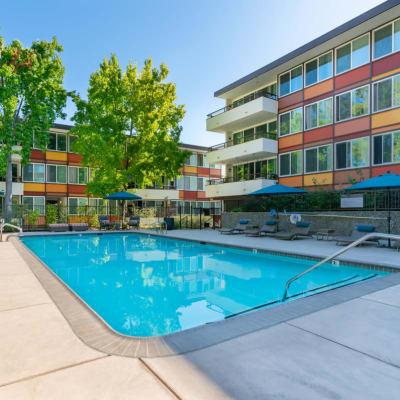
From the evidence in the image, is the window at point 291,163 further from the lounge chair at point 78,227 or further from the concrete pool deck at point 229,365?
the concrete pool deck at point 229,365

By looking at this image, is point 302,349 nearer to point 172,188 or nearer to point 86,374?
point 86,374

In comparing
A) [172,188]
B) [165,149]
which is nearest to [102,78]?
[165,149]

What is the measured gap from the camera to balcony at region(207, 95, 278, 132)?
2164 centimetres

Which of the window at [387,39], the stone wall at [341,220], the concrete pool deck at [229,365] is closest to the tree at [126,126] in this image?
the stone wall at [341,220]

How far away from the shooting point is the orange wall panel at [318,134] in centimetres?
1922

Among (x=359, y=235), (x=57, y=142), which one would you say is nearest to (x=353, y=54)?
(x=359, y=235)

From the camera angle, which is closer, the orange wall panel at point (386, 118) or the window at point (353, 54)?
the orange wall panel at point (386, 118)

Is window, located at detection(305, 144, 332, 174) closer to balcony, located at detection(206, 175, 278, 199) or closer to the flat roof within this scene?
balcony, located at detection(206, 175, 278, 199)

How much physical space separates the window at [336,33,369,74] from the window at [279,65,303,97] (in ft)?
8.95

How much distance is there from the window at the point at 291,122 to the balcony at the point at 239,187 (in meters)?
3.43

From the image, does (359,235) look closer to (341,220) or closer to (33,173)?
(341,220)

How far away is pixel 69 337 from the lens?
329 cm

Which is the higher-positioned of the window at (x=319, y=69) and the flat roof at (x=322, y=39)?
the flat roof at (x=322, y=39)

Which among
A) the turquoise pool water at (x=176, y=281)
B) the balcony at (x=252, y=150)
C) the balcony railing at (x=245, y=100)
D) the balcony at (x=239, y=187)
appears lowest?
the turquoise pool water at (x=176, y=281)
